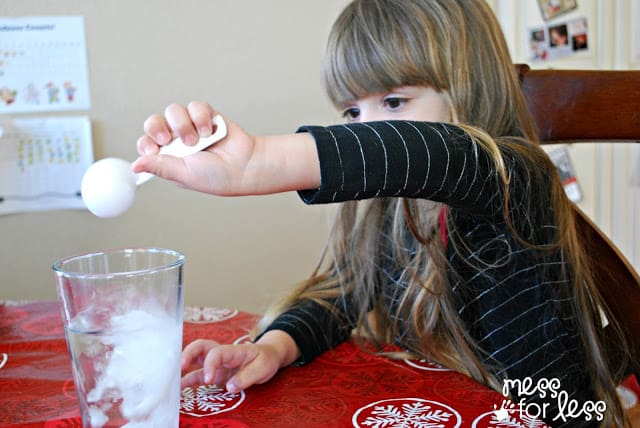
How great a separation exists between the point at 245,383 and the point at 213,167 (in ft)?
0.61

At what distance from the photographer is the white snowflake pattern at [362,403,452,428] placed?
46 centimetres

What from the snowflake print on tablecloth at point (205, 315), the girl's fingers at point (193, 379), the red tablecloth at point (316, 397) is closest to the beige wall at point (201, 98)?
the snowflake print on tablecloth at point (205, 315)

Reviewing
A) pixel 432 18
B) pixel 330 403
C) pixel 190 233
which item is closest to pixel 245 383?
pixel 330 403

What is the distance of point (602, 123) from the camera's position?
802 mm

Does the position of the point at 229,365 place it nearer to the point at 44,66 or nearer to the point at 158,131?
the point at 158,131

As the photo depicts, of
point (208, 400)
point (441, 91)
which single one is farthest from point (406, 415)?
point (441, 91)

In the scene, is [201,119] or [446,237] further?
[446,237]

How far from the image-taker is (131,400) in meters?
0.43

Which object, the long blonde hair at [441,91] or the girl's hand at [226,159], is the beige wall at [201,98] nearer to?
the long blonde hair at [441,91]

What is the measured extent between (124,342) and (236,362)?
0.62 ft

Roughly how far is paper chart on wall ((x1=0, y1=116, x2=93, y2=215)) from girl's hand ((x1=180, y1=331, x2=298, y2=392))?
0.93 metres
